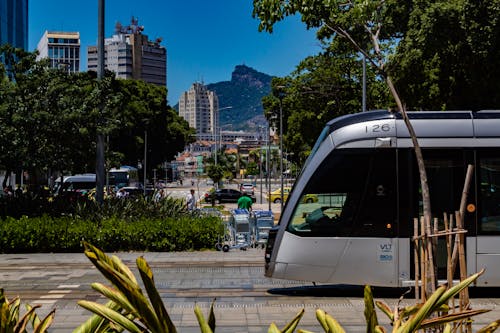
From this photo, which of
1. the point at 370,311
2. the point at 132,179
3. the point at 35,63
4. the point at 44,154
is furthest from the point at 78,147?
the point at 132,179

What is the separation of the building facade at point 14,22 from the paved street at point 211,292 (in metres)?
72.5

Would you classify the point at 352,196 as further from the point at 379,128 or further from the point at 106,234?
the point at 106,234

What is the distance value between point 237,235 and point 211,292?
22.8 feet

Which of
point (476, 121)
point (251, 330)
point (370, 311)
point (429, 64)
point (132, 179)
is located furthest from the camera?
point (132, 179)

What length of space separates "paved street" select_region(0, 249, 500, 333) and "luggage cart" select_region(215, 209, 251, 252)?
1.28 m

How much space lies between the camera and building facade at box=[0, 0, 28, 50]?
85250 millimetres

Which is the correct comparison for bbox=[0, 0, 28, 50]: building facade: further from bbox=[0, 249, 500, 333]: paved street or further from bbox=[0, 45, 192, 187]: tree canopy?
bbox=[0, 249, 500, 333]: paved street

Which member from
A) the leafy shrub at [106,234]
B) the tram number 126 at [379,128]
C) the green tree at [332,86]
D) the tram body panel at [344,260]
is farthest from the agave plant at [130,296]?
the green tree at [332,86]

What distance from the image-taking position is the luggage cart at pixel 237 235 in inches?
713

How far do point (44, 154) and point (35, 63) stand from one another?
282cm

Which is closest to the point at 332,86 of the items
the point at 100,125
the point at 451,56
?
the point at 451,56

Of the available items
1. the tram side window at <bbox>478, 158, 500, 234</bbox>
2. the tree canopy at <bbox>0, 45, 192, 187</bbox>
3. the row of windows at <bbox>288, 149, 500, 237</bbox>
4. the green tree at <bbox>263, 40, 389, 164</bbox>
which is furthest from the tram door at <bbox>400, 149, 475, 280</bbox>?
the green tree at <bbox>263, 40, 389, 164</bbox>

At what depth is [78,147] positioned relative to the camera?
20.4m

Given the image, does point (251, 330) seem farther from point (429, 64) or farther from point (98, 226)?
point (429, 64)
